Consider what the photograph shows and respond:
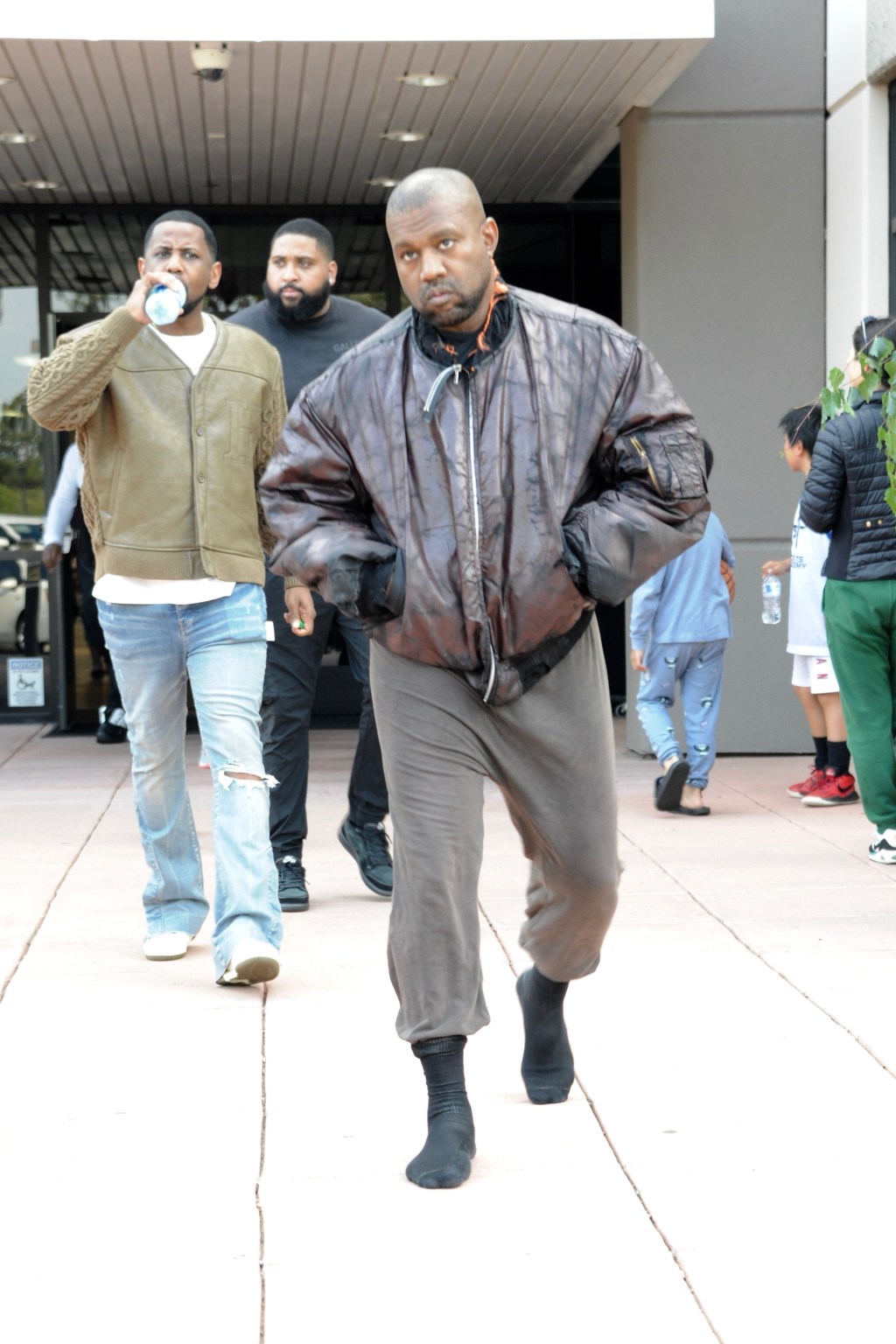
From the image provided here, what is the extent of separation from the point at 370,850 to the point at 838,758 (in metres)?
3.22

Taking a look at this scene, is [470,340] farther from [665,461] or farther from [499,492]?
[665,461]

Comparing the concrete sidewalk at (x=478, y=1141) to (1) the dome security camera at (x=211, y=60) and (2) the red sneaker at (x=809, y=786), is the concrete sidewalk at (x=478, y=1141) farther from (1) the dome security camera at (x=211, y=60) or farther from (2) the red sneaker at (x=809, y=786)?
(1) the dome security camera at (x=211, y=60)

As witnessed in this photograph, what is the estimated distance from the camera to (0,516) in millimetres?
12148

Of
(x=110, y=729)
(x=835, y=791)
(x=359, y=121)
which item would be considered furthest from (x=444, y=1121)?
(x=110, y=729)

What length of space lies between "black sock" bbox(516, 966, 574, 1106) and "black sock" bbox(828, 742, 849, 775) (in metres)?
4.88

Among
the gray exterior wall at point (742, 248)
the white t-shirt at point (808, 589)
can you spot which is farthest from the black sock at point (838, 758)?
the gray exterior wall at point (742, 248)

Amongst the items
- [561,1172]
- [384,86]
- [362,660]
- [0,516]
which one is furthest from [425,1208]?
[0,516]

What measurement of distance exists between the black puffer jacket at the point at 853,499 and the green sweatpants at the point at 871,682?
0.29 ft

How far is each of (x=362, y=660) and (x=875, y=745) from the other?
2086 mm

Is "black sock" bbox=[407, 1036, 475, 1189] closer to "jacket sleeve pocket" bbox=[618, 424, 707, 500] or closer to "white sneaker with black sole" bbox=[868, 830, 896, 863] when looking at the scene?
"jacket sleeve pocket" bbox=[618, 424, 707, 500]

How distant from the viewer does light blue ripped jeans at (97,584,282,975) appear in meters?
4.88

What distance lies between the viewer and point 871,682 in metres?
6.77

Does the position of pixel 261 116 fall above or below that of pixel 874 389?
Result: above

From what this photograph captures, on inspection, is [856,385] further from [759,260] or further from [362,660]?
[759,260]
